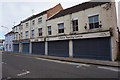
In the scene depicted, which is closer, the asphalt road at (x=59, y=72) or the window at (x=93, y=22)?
the asphalt road at (x=59, y=72)

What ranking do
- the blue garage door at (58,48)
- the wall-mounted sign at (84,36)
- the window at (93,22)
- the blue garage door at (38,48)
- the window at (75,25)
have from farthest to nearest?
the blue garage door at (38,48), the blue garage door at (58,48), the window at (75,25), the window at (93,22), the wall-mounted sign at (84,36)

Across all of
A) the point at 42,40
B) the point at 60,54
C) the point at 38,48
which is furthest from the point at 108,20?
the point at 38,48

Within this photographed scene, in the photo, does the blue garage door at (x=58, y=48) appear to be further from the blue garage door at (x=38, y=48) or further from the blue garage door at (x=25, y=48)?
the blue garage door at (x=25, y=48)

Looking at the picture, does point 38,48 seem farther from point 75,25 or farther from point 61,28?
point 75,25

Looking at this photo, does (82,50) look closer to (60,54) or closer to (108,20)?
(60,54)

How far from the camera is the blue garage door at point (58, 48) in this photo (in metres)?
13.1

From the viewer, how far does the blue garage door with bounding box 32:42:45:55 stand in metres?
16.6

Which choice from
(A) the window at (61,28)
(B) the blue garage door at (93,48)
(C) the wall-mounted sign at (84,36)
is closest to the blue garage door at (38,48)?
(C) the wall-mounted sign at (84,36)

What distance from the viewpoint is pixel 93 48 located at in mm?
10406

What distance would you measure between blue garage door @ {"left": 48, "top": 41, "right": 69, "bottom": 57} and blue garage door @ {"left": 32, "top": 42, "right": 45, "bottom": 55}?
2.05m

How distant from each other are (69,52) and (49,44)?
484 cm

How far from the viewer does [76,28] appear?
12.4m

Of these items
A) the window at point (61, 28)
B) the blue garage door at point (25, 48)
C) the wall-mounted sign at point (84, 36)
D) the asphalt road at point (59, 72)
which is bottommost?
→ the asphalt road at point (59, 72)

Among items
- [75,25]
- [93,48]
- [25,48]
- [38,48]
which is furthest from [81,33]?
[25,48]
